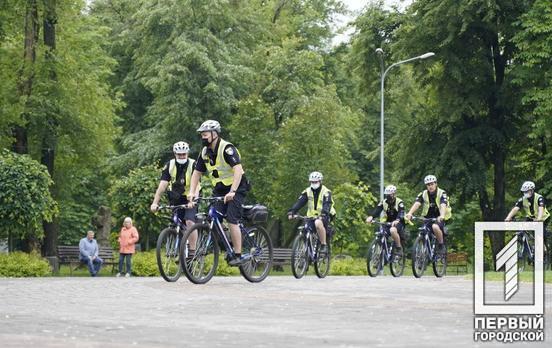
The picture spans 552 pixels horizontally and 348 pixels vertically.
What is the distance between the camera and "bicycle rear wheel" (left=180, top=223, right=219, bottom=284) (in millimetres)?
16953

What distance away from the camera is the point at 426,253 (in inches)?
977

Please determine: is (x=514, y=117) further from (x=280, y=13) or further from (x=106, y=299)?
(x=106, y=299)

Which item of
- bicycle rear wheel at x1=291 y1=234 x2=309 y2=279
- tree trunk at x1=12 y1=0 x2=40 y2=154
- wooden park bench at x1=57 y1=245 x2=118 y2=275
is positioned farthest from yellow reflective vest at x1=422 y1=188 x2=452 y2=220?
tree trunk at x1=12 y1=0 x2=40 y2=154

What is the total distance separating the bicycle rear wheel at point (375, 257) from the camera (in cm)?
2408

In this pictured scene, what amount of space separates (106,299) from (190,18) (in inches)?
1506

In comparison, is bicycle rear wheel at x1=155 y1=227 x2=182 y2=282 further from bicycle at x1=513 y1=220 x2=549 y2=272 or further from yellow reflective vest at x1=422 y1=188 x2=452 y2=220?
bicycle at x1=513 y1=220 x2=549 y2=272

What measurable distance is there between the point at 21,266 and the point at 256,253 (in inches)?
513

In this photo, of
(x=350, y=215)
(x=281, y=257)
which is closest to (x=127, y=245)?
(x=281, y=257)

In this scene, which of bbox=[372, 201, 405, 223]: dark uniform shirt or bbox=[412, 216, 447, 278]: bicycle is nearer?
bbox=[412, 216, 447, 278]: bicycle

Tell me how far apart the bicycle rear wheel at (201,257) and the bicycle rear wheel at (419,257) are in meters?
7.73

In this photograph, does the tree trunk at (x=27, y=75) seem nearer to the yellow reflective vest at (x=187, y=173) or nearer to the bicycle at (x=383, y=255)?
the bicycle at (x=383, y=255)

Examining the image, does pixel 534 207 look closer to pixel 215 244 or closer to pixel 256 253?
pixel 256 253

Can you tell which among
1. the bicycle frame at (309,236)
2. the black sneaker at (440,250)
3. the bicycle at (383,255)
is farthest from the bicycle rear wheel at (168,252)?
the black sneaker at (440,250)

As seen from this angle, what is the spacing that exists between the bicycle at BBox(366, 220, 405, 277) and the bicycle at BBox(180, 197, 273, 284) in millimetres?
6267
